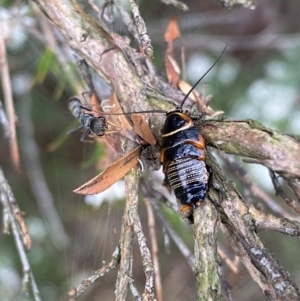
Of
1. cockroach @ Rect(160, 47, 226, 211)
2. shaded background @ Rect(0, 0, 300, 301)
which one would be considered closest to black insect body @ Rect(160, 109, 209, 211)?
cockroach @ Rect(160, 47, 226, 211)

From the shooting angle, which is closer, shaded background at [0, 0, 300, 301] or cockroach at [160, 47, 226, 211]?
cockroach at [160, 47, 226, 211]

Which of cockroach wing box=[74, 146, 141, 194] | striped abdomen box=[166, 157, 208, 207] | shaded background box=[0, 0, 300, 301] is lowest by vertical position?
striped abdomen box=[166, 157, 208, 207]

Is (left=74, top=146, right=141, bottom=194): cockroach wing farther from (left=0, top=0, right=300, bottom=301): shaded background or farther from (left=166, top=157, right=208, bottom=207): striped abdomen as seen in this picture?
(left=0, top=0, right=300, bottom=301): shaded background

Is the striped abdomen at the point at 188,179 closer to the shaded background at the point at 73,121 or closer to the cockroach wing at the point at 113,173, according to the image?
the cockroach wing at the point at 113,173

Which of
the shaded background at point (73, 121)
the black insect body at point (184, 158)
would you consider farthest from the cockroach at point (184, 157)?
the shaded background at point (73, 121)

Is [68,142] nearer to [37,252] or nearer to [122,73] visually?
[37,252]

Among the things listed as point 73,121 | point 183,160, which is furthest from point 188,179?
point 73,121

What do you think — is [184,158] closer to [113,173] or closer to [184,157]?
[184,157]
